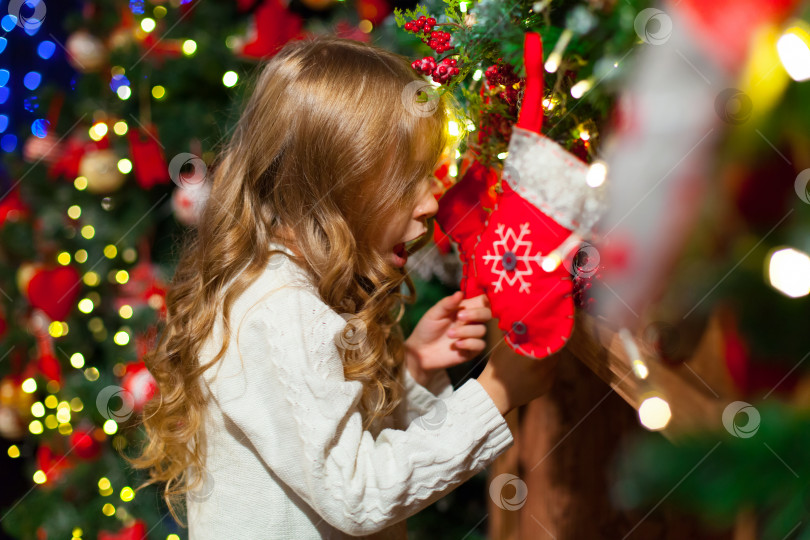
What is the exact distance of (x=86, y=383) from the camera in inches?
59.4

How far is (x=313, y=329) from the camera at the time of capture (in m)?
0.71

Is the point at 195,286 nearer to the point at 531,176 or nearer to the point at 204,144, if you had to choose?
the point at 531,176

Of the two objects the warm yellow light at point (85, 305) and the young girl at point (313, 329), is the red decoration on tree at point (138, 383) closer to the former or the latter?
the warm yellow light at point (85, 305)

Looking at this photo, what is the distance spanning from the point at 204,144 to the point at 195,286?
704 mm

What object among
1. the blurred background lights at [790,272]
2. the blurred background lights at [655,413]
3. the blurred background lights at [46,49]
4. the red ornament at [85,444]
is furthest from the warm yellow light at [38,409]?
the blurred background lights at [790,272]

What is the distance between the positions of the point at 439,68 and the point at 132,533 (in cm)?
124

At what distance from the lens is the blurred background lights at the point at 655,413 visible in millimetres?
531

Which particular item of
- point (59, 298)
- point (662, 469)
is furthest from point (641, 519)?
point (59, 298)

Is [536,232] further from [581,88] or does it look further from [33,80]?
[33,80]

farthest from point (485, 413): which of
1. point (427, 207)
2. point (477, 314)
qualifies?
point (427, 207)

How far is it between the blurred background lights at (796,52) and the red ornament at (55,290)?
4.97 feet

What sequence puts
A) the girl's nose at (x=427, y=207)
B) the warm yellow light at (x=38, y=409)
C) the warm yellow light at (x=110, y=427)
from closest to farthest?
the girl's nose at (x=427, y=207) < the warm yellow light at (x=110, y=427) < the warm yellow light at (x=38, y=409)

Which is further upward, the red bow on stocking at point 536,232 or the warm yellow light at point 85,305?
the red bow on stocking at point 536,232

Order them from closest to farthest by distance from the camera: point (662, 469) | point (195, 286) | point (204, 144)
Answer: point (662, 469), point (195, 286), point (204, 144)
